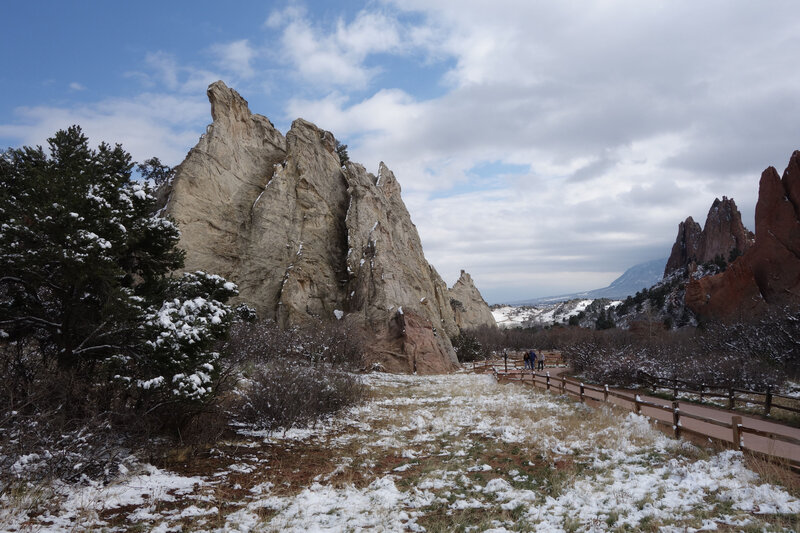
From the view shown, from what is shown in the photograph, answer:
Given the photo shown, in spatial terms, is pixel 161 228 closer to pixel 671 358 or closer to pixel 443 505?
pixel 443 505

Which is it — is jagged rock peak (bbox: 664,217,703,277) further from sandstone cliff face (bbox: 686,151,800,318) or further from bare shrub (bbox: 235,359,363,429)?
bare shrub (bbox: 235,359,363,429)

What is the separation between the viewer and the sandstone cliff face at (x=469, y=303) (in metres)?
86.7

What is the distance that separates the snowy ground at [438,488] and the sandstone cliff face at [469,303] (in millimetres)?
73339

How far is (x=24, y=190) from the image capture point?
8930mm

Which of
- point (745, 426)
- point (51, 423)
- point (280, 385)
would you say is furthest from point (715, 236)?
point (51, 423)

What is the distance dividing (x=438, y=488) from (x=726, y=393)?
15.8 metres

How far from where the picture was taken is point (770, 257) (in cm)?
4438

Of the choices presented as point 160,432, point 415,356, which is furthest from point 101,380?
point 415,356

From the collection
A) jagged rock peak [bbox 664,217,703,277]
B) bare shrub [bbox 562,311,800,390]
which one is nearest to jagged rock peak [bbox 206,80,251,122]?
bare shrub [bbox 562,311,800,390]

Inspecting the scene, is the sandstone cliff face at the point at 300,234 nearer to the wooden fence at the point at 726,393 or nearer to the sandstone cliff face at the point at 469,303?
the wooden fence at the point at 726,393

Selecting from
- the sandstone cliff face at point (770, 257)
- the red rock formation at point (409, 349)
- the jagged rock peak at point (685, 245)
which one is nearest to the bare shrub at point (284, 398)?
the red rock formation at point (409, 349)

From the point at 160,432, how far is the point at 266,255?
25.9m

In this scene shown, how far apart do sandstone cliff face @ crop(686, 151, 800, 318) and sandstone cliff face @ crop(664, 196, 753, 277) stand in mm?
39177

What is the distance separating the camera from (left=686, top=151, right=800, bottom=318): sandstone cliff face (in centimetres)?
4234
